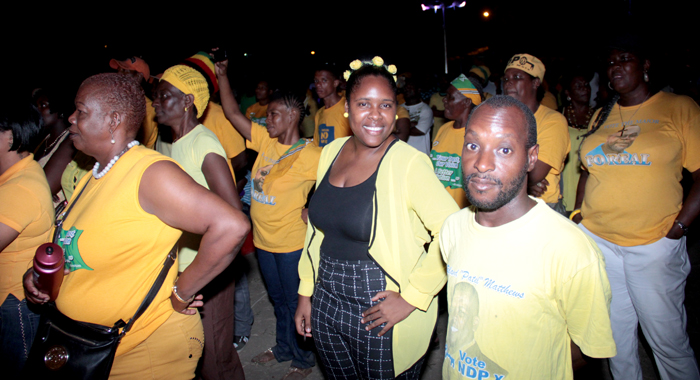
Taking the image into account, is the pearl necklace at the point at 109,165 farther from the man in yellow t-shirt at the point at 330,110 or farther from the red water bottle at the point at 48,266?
the man in yellow t-shirt at the point at 330,110

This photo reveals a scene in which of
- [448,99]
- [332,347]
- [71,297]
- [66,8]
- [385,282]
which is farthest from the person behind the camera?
[66,8]

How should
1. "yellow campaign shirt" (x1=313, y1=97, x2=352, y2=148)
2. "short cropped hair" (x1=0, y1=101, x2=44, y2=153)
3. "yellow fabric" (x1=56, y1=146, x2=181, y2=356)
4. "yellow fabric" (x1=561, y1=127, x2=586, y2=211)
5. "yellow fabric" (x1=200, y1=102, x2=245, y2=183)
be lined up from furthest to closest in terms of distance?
"yellow campaign shirt" (x1=313, y1=97, x2=352, y2=148) → "yellow fabric" (x1=561, y1=127, x2=586, y2=211) → "yellow fabric" (x1=200, y1=102, x2=245, y2=183) → "short cropped hair" (x1=0, y1=101, x2=44, y2=153) → "yellow fabric" (x1=56, y1=146, x2=181, y2=356)

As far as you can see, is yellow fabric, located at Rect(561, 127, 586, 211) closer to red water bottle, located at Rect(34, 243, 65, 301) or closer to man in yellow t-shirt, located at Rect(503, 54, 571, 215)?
man in yellow t-shirt, located at Rect(503, 54, 571, 215)

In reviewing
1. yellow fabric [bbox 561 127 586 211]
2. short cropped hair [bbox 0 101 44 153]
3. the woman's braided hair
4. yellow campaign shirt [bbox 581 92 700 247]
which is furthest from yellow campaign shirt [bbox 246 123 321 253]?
yellow fabric [bbox 561 127 586 211]

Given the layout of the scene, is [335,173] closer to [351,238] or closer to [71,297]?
[351,238]

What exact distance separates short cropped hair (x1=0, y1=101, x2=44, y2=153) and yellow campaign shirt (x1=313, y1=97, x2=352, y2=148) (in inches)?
119

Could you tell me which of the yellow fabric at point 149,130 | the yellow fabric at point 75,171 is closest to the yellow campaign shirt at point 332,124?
the yellow fabric at point 149,130

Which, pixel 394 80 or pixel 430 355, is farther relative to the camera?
pixel 430 355

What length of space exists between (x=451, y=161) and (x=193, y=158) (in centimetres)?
225

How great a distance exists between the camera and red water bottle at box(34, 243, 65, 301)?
1538 millimetres

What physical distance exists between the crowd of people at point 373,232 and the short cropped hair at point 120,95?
0.4 inches

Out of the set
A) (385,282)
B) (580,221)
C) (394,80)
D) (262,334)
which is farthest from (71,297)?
(580,221)

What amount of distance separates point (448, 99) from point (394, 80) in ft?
6.24

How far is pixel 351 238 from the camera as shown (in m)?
2.00
